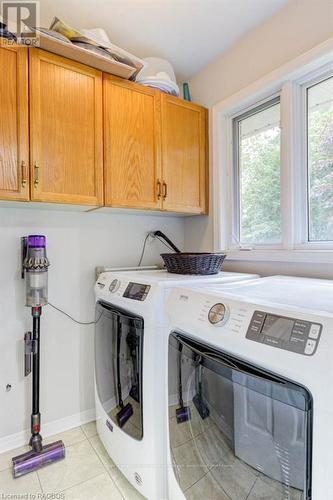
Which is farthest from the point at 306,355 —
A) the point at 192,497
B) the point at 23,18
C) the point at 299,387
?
the point at 23,18

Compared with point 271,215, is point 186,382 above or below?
below

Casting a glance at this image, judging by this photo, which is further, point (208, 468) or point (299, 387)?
point (208, 468)

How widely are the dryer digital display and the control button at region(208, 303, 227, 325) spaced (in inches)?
15.8

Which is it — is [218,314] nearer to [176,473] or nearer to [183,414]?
[183,414]

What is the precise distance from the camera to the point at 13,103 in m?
1.40

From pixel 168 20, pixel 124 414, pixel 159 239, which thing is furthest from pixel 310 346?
pixel 168 20

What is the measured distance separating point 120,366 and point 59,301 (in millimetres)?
670

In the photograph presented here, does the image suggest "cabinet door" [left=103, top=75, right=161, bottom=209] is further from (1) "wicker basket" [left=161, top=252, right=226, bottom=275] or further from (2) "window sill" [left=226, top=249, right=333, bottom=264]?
(2) "window sill" [left=226, top=249, right=333, bottom=264]

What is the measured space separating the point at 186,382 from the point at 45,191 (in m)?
1.17

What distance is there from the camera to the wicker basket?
5.30 ft

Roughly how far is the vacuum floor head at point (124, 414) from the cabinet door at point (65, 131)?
3.64 ft

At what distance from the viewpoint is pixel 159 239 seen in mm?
2293

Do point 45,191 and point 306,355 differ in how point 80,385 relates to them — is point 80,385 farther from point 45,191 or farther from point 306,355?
point 306,355

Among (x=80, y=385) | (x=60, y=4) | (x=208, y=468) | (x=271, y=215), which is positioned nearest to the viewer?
(x=208, y=468)
